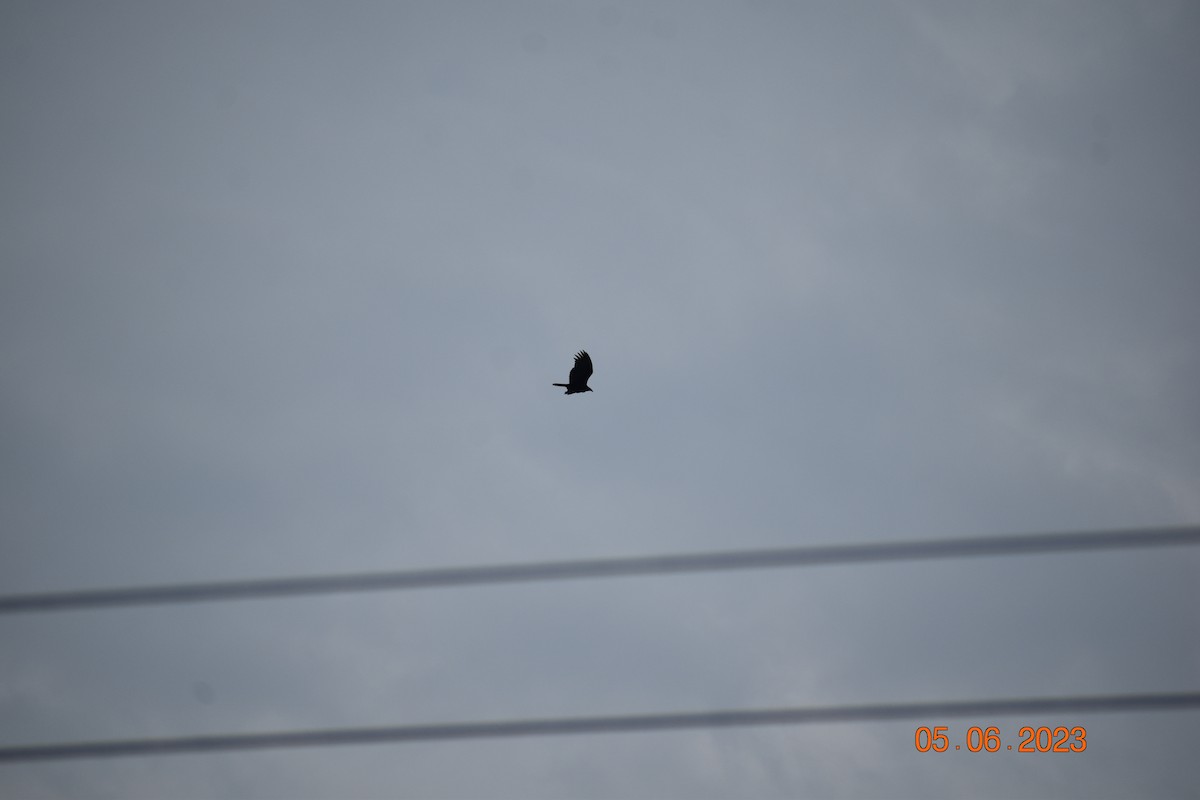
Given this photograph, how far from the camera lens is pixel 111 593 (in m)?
6.59

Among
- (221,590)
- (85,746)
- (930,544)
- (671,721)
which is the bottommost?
(85,746)

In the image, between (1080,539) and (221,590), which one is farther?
(221,590)

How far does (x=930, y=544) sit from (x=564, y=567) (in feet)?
7.97

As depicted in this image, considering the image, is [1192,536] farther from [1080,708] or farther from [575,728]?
[575,728]

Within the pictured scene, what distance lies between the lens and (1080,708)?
659 centimetres

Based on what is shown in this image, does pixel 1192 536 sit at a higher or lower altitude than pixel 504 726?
higher

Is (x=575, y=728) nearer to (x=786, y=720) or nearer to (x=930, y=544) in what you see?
(x=786, y=720)

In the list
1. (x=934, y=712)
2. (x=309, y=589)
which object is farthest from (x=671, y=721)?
(x=309, y=589)

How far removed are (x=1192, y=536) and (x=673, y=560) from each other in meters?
3.49

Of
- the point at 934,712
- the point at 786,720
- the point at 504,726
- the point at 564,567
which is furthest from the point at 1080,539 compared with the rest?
the point at 504,726

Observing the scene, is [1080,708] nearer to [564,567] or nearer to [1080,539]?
[1080,539]

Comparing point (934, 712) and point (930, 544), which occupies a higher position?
point (930, 544)

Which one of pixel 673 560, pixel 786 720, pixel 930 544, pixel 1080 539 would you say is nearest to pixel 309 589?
pixel 673 560

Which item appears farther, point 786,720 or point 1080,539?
point 786,720
